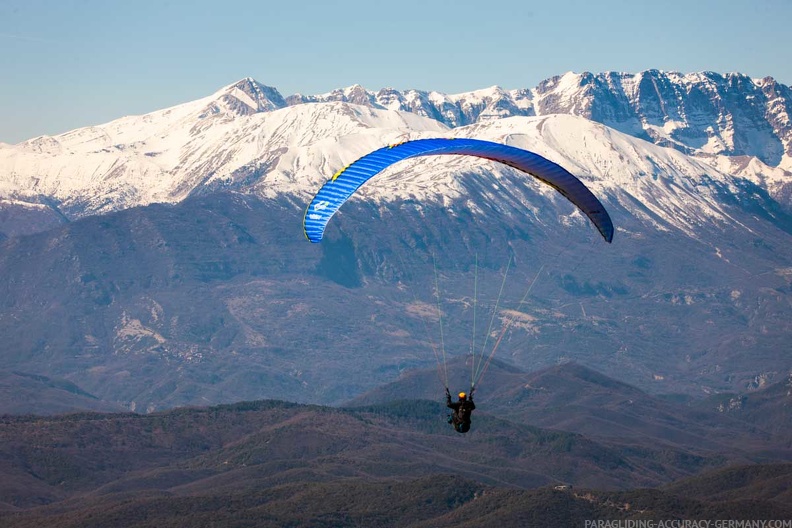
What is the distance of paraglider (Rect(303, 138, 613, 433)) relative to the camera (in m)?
87.8

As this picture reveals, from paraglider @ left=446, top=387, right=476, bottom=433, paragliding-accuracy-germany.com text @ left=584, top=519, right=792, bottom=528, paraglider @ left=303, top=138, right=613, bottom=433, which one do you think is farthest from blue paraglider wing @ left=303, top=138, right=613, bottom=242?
paragliding-accuracy-germany.com text @ left=584, top=519, right=792, bottom=528

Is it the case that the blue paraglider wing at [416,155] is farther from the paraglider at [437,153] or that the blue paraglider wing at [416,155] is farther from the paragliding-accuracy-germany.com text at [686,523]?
the paragliding-accuracy-germany.com text at [686,523]

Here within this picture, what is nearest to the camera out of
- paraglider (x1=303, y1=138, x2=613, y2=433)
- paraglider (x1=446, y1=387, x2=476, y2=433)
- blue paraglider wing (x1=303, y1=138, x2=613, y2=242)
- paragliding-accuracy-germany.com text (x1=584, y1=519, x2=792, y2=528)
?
paraglider (x1=446, y1=387, x2=476, y2=433)

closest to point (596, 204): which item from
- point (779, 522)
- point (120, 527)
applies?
point (779, 522)

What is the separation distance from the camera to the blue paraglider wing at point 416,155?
8838cm

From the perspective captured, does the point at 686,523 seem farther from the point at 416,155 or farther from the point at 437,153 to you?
the point at 416,155

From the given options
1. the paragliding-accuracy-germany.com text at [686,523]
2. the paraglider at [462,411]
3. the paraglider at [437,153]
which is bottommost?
the paragliding-accuracy-germany.com text at [686,523]

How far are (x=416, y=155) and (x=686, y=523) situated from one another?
111876mm

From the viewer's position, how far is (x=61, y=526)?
198 m

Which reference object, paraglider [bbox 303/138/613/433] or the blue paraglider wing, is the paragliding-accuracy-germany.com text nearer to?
the blue paraglider wing

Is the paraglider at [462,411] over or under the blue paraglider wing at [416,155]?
under

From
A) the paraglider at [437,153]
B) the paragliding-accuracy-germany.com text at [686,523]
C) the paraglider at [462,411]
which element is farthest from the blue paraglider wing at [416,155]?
the paragliding-accuracy-germany.com text at [686,523]

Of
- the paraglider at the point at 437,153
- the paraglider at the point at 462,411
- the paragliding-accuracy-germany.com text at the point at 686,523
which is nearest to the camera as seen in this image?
the paraglider at the point at 462,411

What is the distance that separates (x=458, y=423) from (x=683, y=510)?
385 ft
